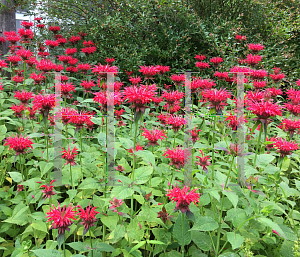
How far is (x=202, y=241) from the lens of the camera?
3.28 feet

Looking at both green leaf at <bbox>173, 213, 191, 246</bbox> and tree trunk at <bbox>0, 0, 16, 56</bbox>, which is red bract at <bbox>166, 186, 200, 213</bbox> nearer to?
green leaf at <bbox>173, 213, 191, 246</bbox>

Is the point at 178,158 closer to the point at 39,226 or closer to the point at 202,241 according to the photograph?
the point at 202,241

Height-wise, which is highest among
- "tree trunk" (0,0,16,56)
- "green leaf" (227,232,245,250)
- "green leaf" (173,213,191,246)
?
"tree trunk" (0,0,16,56)

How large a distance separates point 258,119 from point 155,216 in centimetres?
66

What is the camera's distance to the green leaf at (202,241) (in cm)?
98

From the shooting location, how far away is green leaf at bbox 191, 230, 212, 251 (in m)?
0.98

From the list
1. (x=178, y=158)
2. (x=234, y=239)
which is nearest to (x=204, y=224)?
(x=234, y=239)

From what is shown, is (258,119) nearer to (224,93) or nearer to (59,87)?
(224,93)

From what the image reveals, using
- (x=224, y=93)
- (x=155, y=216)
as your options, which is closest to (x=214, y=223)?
(x=155, y=216)

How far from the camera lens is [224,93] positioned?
1.16 metres

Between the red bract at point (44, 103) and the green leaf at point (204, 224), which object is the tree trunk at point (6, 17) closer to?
the red bract at point (44, 103)

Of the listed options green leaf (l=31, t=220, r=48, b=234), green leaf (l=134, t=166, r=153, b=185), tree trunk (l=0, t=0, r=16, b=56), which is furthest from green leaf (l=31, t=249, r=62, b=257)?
tree trunk (l=0, t=0, r=16, b=56)

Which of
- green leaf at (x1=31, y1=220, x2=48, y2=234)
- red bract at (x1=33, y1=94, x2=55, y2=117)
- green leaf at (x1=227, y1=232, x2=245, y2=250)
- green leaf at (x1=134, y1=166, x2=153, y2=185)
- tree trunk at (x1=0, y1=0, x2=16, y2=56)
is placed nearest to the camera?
green leaf at (x1=227, y1=232, x2=245, y2=250)

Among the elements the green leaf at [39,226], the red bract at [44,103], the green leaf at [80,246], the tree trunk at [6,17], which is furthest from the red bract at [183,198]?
the tree trunk at [6,17]
